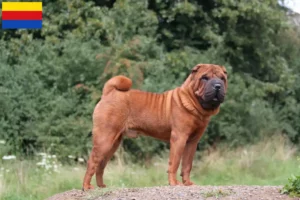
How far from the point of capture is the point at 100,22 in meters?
20.6

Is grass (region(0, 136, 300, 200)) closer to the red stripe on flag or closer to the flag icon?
the flag icon

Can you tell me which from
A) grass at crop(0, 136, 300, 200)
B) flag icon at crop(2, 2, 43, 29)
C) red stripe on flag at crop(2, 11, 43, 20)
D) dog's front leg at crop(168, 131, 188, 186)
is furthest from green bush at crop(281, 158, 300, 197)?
red stripe on flag at crop(2, 11, 43, 20)

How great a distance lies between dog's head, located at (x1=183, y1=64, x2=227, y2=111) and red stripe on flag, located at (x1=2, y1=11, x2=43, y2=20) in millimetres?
13637

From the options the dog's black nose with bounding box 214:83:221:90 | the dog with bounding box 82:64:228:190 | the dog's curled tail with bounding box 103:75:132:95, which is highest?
the dog's black nose with bounding box 214:83:221:90

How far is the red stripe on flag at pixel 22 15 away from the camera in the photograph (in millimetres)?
21267

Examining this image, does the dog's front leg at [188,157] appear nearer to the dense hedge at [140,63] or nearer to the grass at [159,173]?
the grass at [159,173]

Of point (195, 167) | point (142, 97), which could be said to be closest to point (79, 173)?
point (195, 167)

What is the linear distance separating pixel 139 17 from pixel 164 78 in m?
2.88

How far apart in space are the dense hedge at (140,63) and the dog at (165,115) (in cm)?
843

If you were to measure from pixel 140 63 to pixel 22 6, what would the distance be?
16.5 ft

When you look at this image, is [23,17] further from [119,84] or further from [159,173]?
[119,84]

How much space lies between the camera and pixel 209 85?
27.1 feet

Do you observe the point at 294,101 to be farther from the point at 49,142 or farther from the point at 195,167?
the point at 49,142

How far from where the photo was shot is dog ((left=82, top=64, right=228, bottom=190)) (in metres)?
8.42
